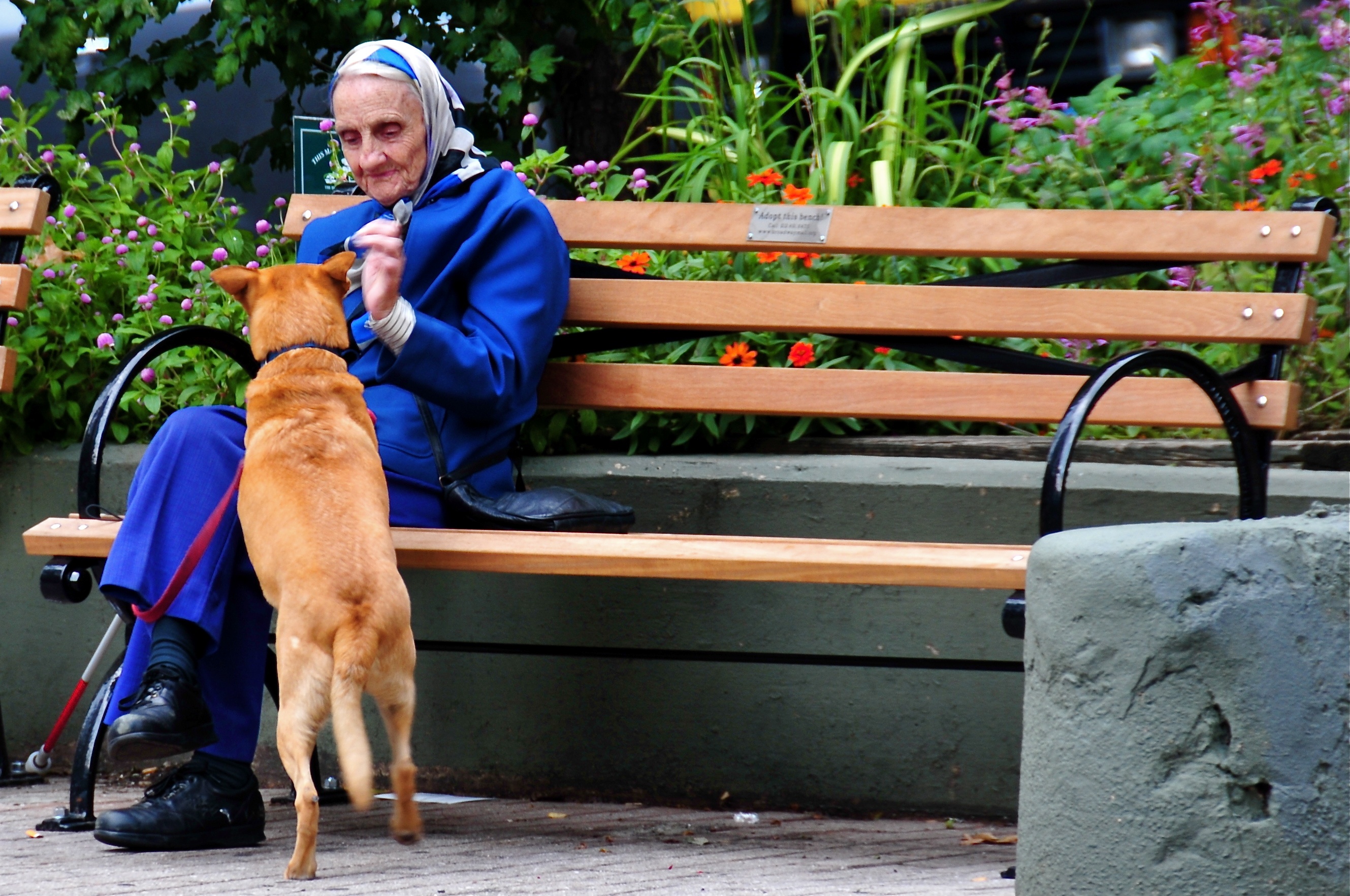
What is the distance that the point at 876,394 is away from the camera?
3.27 meters

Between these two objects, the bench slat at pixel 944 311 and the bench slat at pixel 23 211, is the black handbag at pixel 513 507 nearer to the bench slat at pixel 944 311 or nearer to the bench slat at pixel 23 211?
the bench slat at pixel 944 311

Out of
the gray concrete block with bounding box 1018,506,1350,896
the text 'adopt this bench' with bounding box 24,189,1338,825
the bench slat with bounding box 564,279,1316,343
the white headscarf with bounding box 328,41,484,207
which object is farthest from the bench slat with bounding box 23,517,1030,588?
the white headscarf with bounding box 328,41,484,207

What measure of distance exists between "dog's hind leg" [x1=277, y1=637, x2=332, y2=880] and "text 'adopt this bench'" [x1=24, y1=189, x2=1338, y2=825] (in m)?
0.34

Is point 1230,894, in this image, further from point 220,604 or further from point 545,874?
point 220,604

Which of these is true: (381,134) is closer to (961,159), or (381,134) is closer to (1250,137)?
(961,159)

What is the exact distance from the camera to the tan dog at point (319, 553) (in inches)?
94.7

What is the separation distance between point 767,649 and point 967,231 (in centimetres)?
105

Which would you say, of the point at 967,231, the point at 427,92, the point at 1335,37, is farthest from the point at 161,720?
the point at 1335,37

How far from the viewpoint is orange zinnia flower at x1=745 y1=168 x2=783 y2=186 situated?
4000 mm

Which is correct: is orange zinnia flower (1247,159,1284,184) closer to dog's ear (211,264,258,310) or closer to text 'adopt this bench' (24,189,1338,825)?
text 'adopt this bench' (24,189,1338,825)

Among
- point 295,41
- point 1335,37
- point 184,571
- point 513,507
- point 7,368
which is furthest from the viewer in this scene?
point 295,41

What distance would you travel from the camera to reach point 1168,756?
6.19 feet

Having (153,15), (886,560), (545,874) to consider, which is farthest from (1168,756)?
(153,15)

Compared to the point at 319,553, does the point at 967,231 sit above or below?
above
